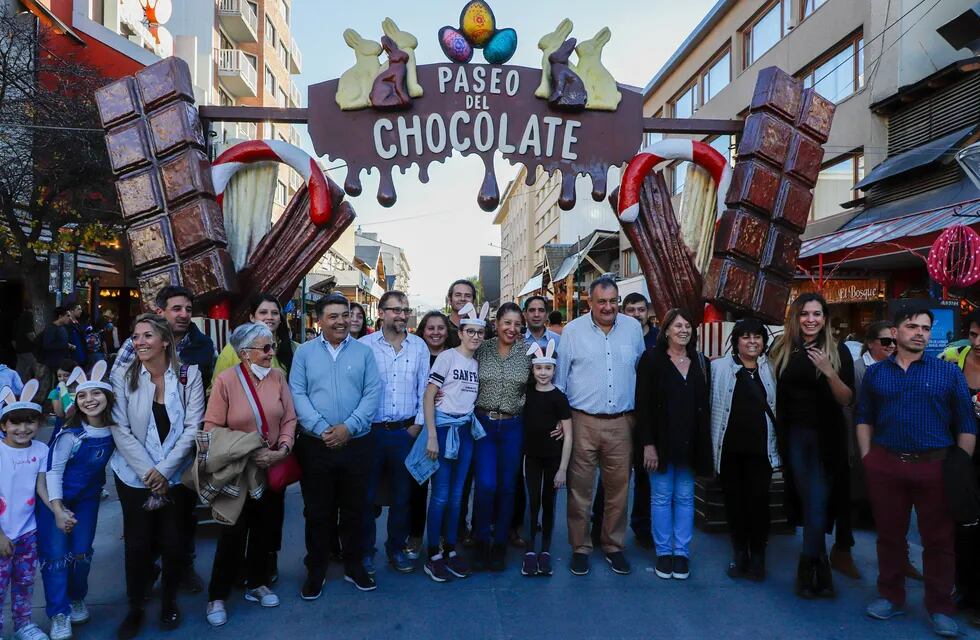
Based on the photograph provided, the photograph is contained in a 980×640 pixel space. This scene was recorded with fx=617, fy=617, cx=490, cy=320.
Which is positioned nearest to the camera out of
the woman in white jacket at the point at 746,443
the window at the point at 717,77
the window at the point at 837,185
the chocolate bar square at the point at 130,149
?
the woman in white jacket at the point at 746,443

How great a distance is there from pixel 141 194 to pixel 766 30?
679 inches

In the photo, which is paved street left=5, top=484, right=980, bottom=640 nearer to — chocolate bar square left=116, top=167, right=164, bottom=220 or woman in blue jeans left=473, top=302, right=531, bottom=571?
woman in blue jeans left=473, top=302, right=531, bottom=571

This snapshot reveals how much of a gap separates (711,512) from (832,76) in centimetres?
1294

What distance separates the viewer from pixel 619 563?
4.20 m

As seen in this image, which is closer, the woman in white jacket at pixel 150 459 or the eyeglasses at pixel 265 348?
the woman in white jacket at pixel 150 459

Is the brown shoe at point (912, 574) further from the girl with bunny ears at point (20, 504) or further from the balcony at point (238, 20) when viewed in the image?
the balcony at point (238, 20)

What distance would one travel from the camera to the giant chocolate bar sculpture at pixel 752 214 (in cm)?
536

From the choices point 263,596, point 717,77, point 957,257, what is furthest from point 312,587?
point 717,77

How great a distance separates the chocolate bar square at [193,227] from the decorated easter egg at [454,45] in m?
2.49

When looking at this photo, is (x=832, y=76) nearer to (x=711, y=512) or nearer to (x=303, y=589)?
(x=711, y=512)

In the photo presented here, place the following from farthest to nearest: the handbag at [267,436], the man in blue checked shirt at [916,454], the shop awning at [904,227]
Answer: the shop awning at [904,227] → the handbag at [267,436] → the man in blue checked shirt at [916,454]

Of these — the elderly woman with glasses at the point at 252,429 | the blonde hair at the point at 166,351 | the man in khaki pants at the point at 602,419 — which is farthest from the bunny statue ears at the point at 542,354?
the blonde hair at the point at 166,351

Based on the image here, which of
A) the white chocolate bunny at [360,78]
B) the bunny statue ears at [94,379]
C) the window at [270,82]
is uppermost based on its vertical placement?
the window at [270,82]

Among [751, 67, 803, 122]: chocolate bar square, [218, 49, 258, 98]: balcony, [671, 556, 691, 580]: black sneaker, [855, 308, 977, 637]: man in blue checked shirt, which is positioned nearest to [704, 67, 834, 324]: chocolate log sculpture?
[751, 67, 803, 122]: chocolate bar square
